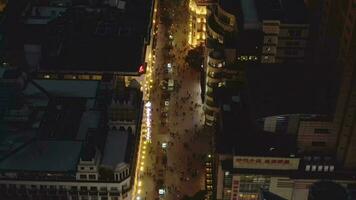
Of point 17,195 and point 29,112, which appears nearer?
point 17,195

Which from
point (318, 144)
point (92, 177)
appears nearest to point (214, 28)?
point (318, 144)

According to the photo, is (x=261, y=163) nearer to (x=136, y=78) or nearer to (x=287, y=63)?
(x=287, y=63)

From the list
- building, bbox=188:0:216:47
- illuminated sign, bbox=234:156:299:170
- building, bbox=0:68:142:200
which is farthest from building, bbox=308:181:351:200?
building, bbox=188:0:216:47

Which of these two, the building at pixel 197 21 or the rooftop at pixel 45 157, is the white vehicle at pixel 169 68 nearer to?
the building at pixel 197 21

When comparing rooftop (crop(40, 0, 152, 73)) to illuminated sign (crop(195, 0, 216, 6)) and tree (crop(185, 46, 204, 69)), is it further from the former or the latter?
tree (crop(185, 46, 204, 69))

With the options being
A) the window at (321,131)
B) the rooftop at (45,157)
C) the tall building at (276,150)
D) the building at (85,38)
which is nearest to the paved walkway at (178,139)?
the building at (85,38)

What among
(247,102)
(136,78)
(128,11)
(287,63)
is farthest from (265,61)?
(128,11)
